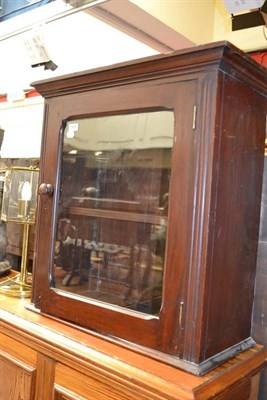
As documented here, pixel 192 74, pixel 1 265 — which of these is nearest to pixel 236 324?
pixel 192 74

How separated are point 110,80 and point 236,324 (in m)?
0.75

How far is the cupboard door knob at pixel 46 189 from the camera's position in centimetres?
121

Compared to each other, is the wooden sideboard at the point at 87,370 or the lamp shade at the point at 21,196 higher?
the lamp shade at the point at 21,196

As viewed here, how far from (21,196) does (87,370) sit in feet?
2.78

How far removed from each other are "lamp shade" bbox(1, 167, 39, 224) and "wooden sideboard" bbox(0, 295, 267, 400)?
1.38 ft

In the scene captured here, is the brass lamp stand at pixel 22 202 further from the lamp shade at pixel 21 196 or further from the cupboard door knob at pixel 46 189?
the cupboard door knob at pixel 46 189

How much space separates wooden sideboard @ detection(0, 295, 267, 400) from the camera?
33.7 inches

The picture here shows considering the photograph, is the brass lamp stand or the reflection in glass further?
the brass lamp stand

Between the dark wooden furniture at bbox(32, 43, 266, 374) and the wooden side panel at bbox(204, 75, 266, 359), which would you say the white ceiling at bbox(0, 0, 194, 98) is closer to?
the dark wooden furniture at bbox(32, 43, 266, 374)

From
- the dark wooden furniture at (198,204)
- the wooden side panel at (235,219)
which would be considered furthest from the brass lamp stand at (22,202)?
the wooden side panel at (235,219)

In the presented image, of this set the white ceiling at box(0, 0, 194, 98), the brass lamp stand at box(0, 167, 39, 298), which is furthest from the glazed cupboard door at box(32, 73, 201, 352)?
the white ceiling at box(0, 0, 194, 98)

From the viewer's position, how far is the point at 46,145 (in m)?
1.25

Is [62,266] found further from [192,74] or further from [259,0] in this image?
[259,0]

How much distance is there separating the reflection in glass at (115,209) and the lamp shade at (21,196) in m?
0.41
